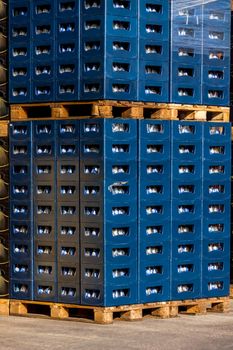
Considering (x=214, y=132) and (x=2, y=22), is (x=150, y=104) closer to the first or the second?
(x=214, y=132)

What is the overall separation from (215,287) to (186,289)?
0.70m

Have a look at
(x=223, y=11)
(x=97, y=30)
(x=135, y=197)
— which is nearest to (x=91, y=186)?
(x=135, y=197)

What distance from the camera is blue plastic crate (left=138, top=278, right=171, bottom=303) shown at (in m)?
17.4

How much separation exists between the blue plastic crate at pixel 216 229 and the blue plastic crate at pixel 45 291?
282cm

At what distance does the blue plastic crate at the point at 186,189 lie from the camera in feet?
58.4

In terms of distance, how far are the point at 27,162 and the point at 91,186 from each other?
139 cm

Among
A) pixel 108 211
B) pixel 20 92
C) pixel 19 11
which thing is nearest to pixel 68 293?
pixel 108 211

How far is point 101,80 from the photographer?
55.9 ft

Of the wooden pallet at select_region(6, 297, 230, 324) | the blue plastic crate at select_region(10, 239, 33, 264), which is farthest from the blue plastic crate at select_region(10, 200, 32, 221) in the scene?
the wooden pallet at select_region(6, 297, 230, 324)

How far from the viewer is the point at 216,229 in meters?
18.5

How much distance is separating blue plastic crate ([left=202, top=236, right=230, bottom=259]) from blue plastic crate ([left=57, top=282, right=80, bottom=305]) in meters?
2.46

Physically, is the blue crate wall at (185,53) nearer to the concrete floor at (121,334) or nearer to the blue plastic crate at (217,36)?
the blue plastic crate at (217,36)

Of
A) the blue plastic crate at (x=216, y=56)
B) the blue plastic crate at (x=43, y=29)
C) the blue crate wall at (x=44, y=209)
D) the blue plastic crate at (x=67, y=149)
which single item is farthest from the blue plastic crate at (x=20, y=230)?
the blue plastic crate at (x=216, y=56)

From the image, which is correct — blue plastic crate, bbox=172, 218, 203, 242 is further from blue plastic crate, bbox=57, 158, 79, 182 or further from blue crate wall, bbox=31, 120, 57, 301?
blue crate wall, bbox=31, 120, 57, 301
